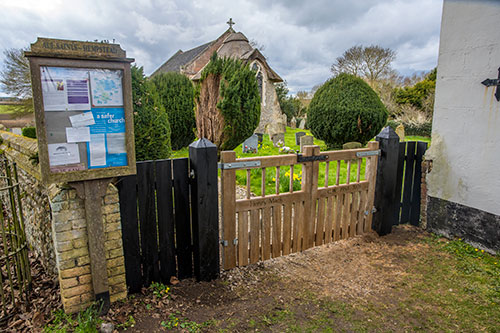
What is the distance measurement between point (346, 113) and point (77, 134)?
9.02 metres

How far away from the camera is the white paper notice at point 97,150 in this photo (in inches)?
102

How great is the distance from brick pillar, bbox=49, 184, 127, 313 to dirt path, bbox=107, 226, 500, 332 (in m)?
0.34

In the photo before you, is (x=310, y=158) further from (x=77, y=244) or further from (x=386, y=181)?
(x=77, y=244)

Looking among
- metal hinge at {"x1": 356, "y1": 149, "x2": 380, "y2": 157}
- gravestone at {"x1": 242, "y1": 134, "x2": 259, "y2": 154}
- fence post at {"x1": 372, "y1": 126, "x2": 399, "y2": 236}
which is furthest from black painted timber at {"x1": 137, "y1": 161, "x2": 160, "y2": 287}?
gravestone at {"x1": 242, "y1": 134, "x2": 259, "y2": 154}

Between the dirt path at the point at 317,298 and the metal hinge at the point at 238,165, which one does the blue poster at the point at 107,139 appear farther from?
the dirt path at the point at 317,298

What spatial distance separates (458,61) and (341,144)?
6.45 metres

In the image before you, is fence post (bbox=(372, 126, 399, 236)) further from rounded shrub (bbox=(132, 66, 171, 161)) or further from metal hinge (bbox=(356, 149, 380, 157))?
rounded shrub (bbox=(132, 66, 171, 161))

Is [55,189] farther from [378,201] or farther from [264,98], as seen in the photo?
[264,98]

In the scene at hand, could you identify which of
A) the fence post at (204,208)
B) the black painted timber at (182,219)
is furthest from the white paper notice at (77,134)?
the fence post at (204,208)

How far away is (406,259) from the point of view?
13.7 feet

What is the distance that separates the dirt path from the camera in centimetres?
285

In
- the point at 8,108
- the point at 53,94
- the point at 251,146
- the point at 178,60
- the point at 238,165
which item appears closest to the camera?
the point at 53,94

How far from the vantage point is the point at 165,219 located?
3.25 m

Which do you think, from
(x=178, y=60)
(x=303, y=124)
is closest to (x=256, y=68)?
(x=303, y=124)
